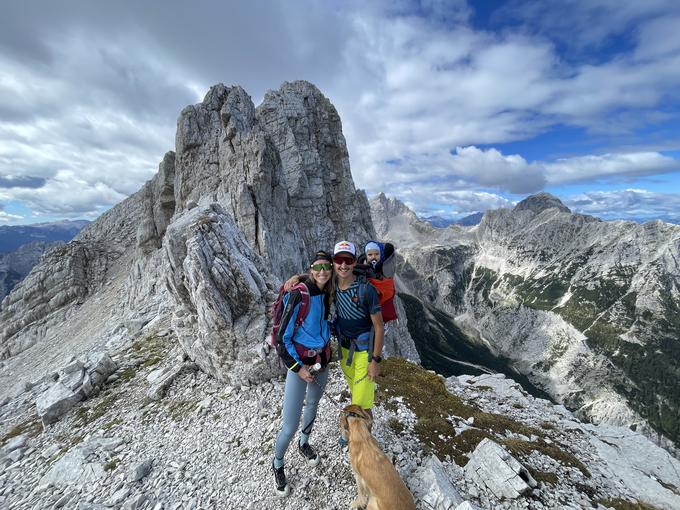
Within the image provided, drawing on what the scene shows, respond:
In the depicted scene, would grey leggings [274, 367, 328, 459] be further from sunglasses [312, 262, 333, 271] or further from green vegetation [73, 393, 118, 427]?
green vegetation [73, 393, 118, 427]

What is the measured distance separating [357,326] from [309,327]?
4.02 feet

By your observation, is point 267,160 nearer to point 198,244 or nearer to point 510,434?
point 198,244

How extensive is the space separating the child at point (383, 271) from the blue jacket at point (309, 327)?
61.0 inches

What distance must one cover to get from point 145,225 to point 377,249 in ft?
192

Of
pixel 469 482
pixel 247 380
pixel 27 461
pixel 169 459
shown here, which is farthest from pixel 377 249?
pixel 27 461

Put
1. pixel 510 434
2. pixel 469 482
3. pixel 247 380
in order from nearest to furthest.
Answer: pixel 469 482, pixel 510 434, pixel 247 380

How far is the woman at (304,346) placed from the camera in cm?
758

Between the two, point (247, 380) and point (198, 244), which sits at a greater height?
point (198, 244)

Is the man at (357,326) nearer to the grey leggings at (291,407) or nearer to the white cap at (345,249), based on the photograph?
the white cap at (345,249)

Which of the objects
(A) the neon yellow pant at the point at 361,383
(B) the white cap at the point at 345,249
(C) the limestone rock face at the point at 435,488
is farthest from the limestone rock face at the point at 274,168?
(C) the limestone rock face at the point at 435,488

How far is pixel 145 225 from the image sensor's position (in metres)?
55.0

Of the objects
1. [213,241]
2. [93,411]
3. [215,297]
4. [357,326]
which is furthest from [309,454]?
[93,411]

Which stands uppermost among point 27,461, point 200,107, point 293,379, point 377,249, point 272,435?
point 200,107

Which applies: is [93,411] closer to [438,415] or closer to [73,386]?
[73,386]
